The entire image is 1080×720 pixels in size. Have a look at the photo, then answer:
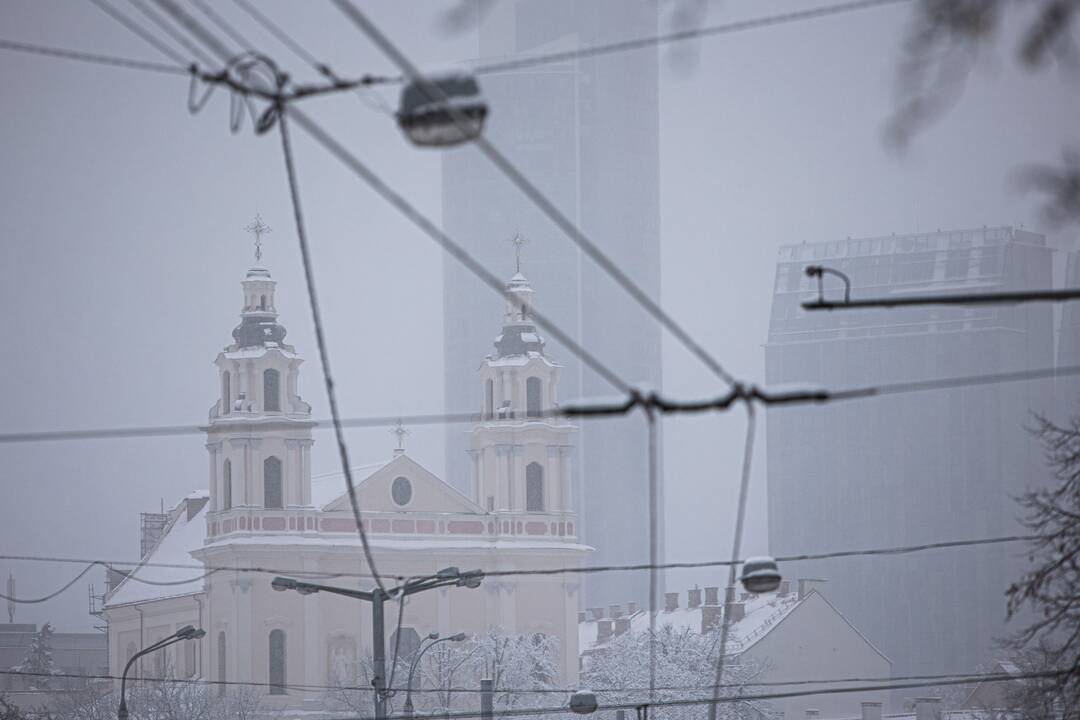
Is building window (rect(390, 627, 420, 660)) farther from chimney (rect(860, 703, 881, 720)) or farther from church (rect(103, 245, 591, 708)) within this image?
chimney (rect(860, 703, 881, 720))

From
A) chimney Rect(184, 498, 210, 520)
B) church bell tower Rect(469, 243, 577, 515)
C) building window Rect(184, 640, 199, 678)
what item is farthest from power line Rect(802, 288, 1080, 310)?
chimney Rect(184, 498, 210, 520)

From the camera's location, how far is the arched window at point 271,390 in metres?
77.2

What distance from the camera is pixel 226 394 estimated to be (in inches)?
3078

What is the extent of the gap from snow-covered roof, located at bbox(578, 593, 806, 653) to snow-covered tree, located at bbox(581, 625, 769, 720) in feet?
7.20

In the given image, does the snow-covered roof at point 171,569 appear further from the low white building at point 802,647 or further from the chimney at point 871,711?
the chimney at point 871,711

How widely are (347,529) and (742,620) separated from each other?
14.8m

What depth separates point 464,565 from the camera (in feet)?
262

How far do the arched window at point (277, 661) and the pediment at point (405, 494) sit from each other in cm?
537

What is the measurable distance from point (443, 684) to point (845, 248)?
109082 millimetres

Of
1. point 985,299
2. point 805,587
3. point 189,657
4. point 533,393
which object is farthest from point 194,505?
point 985,299

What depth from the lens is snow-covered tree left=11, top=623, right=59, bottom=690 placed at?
92125mm

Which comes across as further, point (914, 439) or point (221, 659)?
point (914, 439)

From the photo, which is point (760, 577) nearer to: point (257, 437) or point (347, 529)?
point (257, 437)

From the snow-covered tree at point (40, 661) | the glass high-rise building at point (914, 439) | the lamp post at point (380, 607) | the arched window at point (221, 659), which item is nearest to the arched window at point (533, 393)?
the arched window at point (221, 659)
